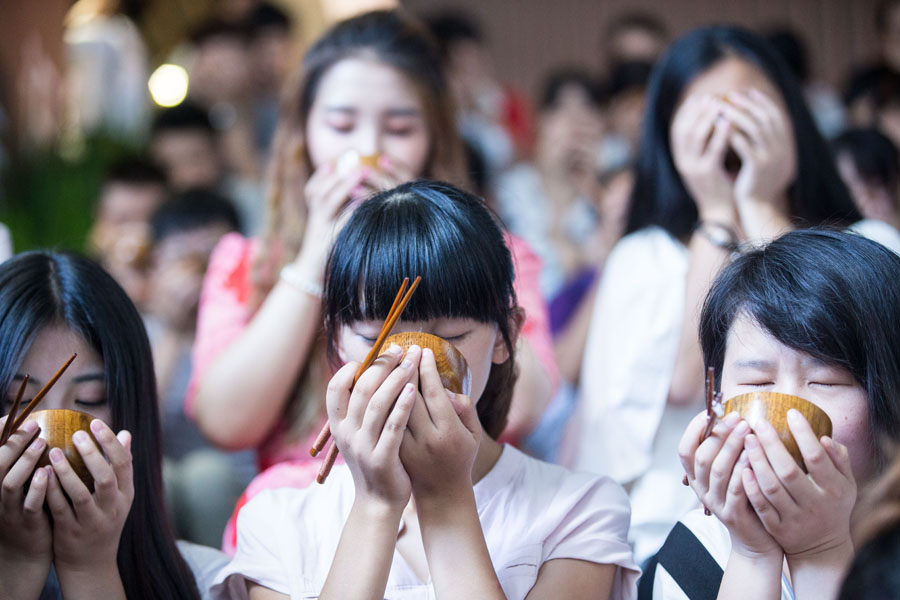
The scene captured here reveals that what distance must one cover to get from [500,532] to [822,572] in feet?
1.73

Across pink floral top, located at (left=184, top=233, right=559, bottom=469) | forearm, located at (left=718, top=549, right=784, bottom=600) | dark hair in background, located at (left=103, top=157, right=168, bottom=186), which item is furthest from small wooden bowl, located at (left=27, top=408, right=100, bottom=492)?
dark hair in background, located at (left=103, top=157, right=168, bottom=186)

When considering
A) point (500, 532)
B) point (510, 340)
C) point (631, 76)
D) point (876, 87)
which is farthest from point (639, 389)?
point (631, 76)

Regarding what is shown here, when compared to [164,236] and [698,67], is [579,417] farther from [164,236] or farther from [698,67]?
[164,236]

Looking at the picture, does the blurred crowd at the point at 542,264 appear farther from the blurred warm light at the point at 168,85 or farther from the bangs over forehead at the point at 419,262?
the blurred warm light at the point at 168,85

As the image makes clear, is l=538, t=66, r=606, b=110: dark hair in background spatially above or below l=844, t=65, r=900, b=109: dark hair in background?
below

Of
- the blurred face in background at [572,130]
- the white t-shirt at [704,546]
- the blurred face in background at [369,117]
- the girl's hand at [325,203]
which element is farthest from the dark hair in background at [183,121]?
the white t-shirt at [704,546]

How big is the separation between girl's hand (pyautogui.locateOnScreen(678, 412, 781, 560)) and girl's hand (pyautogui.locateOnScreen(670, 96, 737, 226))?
106cm

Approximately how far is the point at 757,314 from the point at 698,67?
3.70 feet

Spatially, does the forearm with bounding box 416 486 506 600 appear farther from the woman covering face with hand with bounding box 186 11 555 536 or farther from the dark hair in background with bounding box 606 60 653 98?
the dark hair in background with bounding box 606 60 653 98

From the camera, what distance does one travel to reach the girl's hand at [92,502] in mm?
1520

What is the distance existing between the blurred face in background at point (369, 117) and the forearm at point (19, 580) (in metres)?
1.17

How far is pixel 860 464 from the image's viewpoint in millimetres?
1571

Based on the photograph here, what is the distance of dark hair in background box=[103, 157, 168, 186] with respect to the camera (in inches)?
162

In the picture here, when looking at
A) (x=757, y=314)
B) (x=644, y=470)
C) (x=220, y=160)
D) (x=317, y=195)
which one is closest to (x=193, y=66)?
(x=220, y=160)
